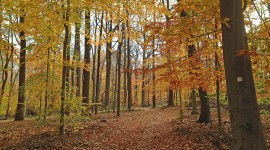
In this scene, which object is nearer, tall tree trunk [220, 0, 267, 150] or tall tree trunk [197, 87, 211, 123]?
tall tree trunk [220, 0, 267, 150]

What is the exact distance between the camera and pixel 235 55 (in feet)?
14.1

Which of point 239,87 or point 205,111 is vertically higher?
point 239,87

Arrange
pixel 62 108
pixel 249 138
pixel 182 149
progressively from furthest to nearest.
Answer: pixel 62 108, pixel 182 149, pixel 249 138

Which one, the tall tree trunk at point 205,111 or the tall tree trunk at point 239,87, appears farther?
the tall tree trunk at point 205,111

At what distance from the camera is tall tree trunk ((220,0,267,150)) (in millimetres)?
4164

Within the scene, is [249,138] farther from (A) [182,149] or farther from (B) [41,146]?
(B) [41,146]

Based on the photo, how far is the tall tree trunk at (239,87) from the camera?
4164 millimetres

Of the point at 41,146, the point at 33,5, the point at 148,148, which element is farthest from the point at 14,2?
the point at 148,148

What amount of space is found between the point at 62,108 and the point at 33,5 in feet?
13.8

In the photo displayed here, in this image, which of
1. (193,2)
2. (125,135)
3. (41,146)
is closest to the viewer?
(193,2)

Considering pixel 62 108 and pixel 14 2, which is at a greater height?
pixel 14 2

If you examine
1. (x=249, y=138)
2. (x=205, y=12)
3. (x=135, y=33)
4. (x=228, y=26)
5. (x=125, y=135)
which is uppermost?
(x=135, y=33)

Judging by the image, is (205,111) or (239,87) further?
(205,111)

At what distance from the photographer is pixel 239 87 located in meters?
4.23
